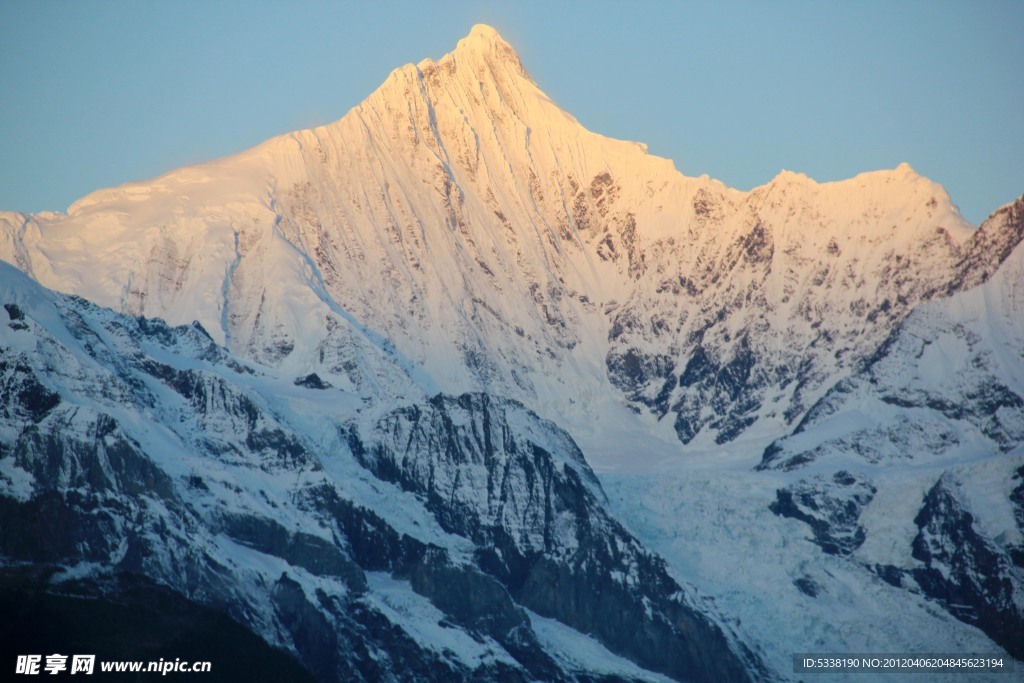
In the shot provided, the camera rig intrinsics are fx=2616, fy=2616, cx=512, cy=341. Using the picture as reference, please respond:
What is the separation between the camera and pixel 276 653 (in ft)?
652

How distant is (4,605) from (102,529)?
12295 millimetres

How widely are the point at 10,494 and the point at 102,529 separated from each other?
743 centimetres

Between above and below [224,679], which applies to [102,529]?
above

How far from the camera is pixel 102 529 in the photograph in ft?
653

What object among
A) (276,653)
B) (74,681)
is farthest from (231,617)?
(74,681)

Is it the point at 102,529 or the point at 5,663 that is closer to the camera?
the point at 5,663

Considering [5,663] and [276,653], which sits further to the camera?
[276,653]

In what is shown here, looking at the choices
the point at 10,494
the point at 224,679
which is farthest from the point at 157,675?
the point at 10,494

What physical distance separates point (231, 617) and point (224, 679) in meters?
6.61

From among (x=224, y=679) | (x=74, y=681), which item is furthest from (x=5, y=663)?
(x=224, y=679)

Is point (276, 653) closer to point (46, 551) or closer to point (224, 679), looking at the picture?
point (224, 679)

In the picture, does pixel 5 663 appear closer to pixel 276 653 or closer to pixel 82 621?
pixel 82 621

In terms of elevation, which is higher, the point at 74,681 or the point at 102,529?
the point at 102,529

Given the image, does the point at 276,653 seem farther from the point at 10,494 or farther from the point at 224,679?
the point at 10,494
